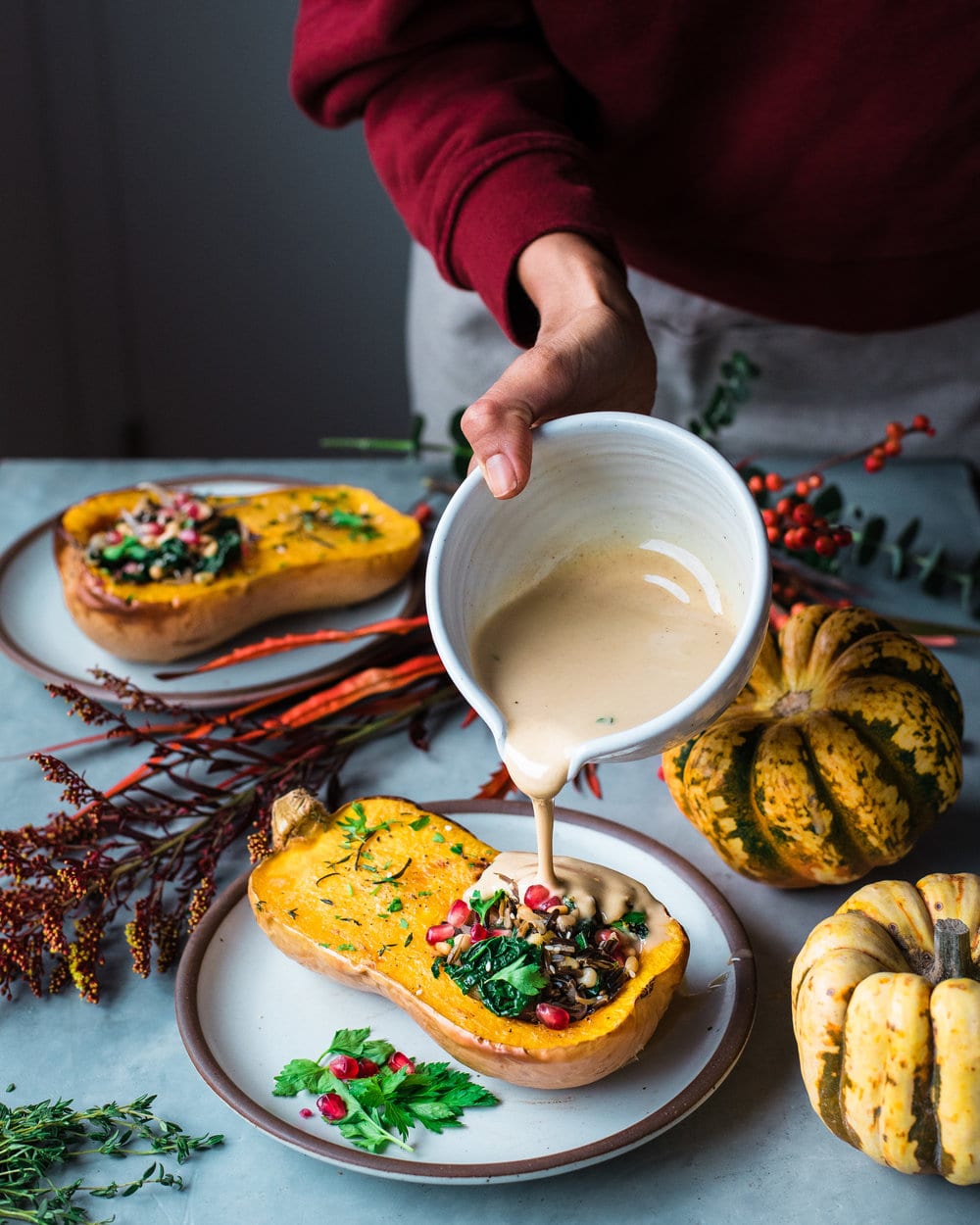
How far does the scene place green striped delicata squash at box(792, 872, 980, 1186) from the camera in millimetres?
1021

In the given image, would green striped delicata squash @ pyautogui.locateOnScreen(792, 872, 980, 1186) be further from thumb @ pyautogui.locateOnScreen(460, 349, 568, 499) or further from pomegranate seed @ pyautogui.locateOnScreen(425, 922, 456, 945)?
thumb @ pyautogui.locateOnScreen(460, 349, 568, 499)

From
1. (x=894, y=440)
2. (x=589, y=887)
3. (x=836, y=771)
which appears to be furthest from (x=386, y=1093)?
(x=894, y=440)

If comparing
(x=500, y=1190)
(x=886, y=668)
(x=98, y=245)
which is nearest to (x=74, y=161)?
(x=98, y=245)

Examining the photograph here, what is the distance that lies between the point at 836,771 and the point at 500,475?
0.50 metres

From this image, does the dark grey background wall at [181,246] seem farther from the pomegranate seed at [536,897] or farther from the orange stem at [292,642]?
the pomegranate seed at [536,897]

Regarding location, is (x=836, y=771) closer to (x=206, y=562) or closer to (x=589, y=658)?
(x=589, y=658)

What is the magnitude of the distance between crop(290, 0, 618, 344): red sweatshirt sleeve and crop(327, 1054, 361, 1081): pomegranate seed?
0.95m

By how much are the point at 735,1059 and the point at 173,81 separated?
3.37 meters

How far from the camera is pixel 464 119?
1741 millimetres

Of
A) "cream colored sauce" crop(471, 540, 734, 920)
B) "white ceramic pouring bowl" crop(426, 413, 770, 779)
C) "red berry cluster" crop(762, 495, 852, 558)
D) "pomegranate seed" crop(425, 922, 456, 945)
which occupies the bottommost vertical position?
"pomegranate seed" crop(425, 922, 456, 945)

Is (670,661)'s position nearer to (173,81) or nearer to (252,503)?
(252,503)

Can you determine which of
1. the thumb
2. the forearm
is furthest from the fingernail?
the forearm

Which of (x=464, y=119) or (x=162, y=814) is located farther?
(x=464, y=119)

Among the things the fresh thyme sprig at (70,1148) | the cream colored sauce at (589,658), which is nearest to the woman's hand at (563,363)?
the cream colored sauce at (589,658)
